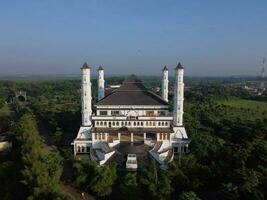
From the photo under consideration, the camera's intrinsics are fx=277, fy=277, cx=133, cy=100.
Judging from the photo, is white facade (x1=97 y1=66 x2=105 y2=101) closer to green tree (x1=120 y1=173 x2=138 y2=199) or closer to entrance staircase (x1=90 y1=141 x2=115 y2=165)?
entrance staircase (x1=90 y1=141 x2=115 y2=165)

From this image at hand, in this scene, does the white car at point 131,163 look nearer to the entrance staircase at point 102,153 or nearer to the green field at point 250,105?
the entrance staircase at point 102,153

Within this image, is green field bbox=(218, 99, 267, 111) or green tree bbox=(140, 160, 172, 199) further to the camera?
green field bbox=(218, 99, 267, 111)

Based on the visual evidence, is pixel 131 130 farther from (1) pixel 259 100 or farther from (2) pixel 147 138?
(1) pixel 259 100

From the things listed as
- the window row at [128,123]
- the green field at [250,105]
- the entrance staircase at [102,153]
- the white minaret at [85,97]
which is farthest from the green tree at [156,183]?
the green field at [250,105]

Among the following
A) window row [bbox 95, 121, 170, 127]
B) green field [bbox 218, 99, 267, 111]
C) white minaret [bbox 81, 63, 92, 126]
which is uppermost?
white minaret [bbox 81, 63, 92, 126]

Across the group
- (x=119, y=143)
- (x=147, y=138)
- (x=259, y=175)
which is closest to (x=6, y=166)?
(x=119, y=143)

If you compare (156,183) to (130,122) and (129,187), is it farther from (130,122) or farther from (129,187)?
(130,122)

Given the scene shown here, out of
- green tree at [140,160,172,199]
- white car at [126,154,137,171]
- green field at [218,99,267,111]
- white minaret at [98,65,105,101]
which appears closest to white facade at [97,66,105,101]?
white minaret at [98,65,105,101]

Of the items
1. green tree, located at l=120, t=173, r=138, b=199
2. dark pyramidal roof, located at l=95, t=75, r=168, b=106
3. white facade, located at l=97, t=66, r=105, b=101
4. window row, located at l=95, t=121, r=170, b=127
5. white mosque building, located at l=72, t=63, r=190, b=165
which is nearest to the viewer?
green tree, located at l=120, t=173, r=138, b=199
